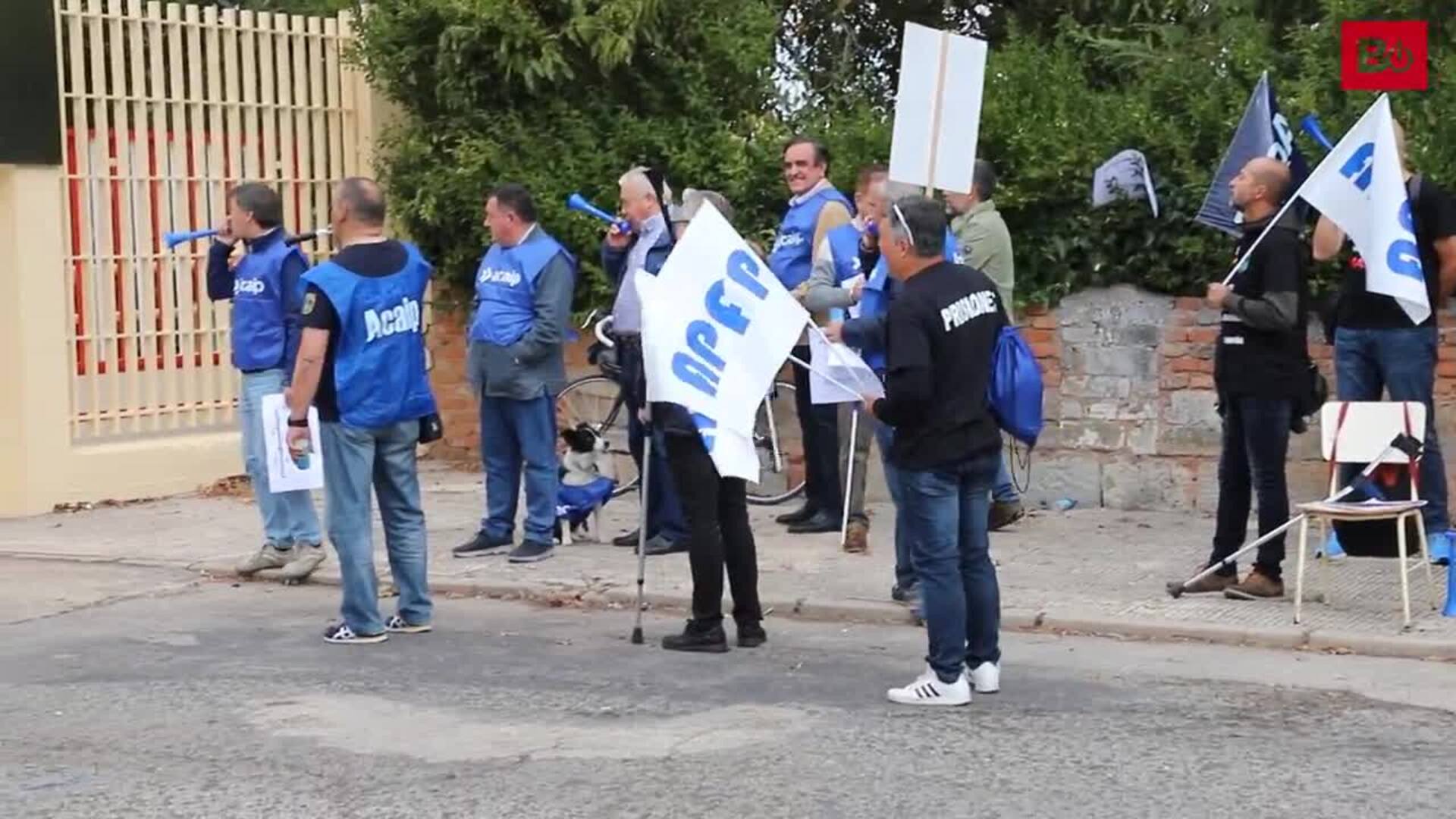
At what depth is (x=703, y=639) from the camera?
27.5ft

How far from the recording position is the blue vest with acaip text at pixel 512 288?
10312 millimetres

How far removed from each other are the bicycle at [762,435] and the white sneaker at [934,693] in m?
4.62

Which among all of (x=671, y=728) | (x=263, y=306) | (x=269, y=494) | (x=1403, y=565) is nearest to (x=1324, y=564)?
(x=1403, y=565)

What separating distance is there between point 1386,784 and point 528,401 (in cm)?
514

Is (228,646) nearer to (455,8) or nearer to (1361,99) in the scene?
(455,8)

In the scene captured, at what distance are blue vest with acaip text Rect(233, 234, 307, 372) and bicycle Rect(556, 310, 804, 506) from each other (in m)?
2.36

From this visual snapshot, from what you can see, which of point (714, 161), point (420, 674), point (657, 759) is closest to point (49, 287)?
point (714, 161)

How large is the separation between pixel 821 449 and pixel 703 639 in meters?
3.02

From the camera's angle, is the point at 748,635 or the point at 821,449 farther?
the point at 821,449

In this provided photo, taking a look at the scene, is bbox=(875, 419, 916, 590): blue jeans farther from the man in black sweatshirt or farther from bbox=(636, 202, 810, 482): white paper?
the man in black sweatshirt

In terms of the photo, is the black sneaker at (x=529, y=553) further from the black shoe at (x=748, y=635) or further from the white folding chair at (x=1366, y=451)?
the white folding chair at (x=1366, y=451)

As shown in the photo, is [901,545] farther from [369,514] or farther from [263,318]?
[263,318]

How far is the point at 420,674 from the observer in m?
8.01

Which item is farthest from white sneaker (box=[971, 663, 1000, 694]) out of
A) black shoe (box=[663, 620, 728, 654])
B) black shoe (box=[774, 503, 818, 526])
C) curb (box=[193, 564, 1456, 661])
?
black shoe (box=[774, 503, 818, 526])
